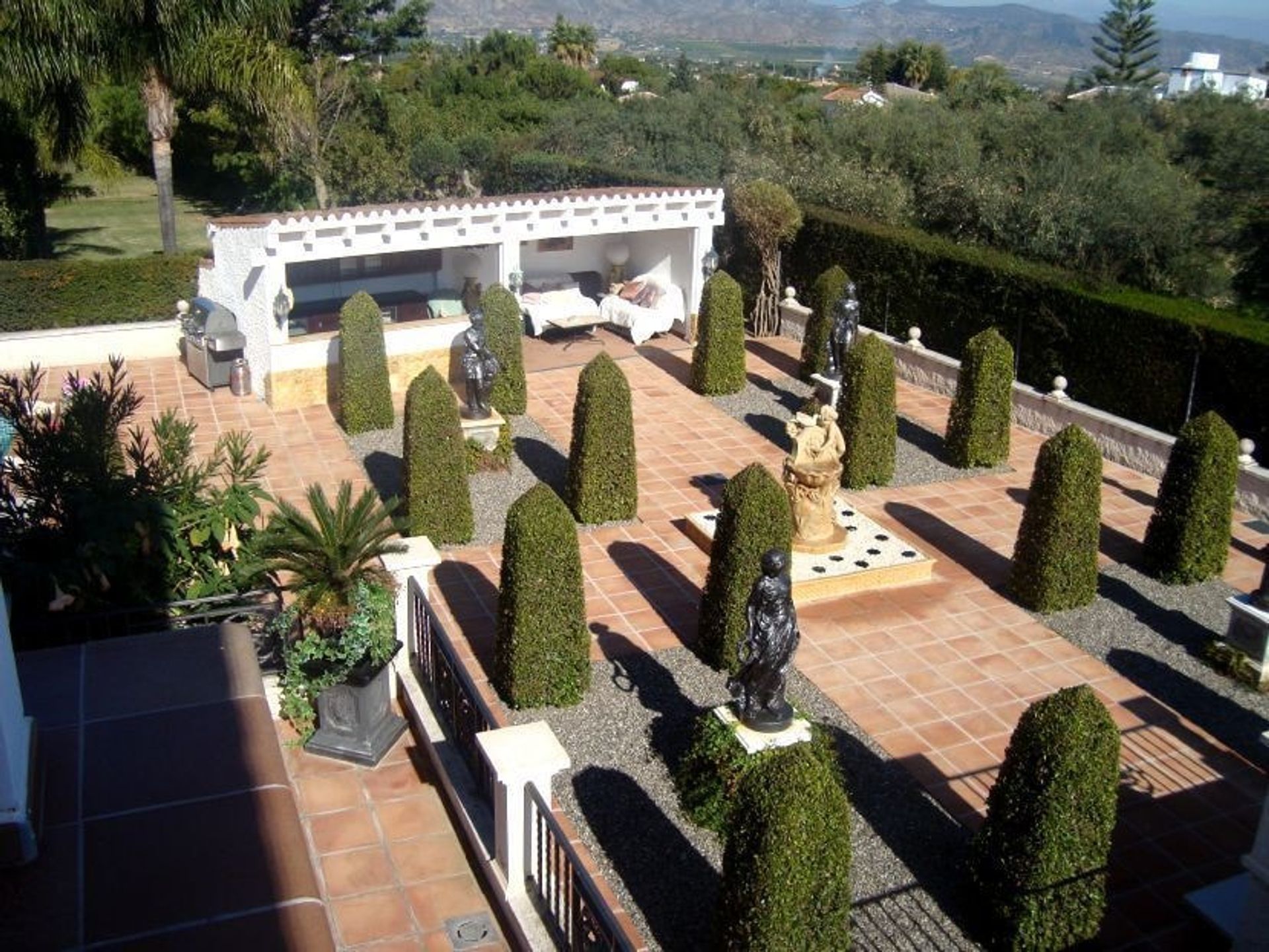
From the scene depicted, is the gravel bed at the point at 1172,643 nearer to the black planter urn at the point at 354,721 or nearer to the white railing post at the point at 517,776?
the white railing post at the point at 517,776

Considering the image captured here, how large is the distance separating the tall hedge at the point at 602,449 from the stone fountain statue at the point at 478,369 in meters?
2.18

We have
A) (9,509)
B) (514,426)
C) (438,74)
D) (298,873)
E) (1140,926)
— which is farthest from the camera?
(438,74)

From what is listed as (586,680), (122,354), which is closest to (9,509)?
(586,680)

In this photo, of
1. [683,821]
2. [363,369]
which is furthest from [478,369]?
[683,821]

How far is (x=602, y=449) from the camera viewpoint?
1338 cm

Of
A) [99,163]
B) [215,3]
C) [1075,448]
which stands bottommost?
[1075,448]

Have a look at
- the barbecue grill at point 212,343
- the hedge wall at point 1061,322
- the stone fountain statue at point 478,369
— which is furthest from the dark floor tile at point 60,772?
the hedge wall at point 1061,322

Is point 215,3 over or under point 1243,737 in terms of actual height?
over

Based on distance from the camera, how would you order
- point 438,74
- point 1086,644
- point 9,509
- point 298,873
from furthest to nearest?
point 438,74 → point 1086,644 → point 9,509 → point 298,873

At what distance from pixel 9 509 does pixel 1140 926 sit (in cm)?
849

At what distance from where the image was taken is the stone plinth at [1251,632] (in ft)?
34.2

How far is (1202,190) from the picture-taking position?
24.3 m

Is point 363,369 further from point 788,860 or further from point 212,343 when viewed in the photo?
point 788,860

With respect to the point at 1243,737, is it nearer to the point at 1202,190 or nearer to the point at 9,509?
the point at 9,509
